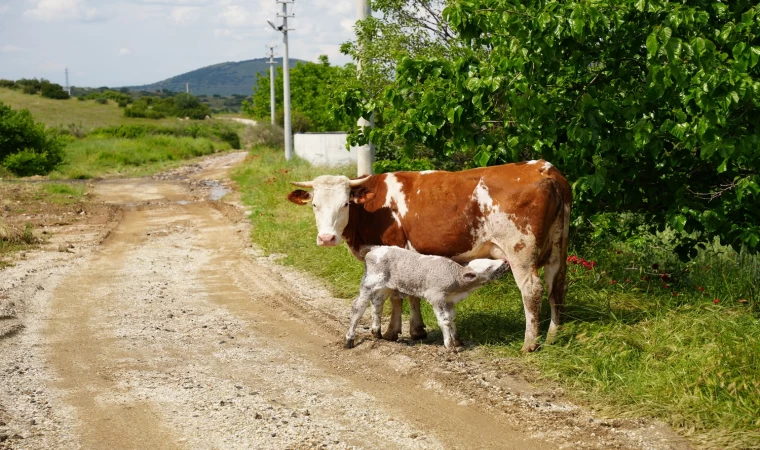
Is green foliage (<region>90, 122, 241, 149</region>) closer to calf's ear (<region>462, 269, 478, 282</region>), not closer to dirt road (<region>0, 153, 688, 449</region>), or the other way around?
dirt road (<region>0, 153, 688, 449</region>)

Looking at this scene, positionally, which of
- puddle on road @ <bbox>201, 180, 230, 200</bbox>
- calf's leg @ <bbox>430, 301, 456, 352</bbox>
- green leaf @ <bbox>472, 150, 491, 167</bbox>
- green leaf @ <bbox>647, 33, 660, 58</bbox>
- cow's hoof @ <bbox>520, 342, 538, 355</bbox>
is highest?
green leaf @ <bbox>647, 33, 660, 58</bbox>

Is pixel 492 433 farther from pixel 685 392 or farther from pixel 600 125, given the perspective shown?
pixel 600 125

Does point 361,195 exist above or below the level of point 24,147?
above

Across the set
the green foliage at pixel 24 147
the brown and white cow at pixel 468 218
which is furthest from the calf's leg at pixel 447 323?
the green foliage at pixel 24 147

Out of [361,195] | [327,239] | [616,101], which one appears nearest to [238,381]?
[327,239]

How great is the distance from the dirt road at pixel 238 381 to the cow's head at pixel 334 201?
1.10 meters

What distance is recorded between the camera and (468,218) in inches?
289

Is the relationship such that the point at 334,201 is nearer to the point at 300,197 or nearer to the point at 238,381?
the point at 300,197

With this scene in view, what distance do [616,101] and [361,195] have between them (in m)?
2.67

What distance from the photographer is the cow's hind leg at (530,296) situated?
7094 millimetres

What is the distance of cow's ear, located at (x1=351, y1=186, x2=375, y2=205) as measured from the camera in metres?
7.70

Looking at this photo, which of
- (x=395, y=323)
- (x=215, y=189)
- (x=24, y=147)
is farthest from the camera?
(x=24, y=147)

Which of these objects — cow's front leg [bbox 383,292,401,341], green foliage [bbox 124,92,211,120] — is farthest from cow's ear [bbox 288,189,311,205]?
green foliage [bbox 124,92,211,120]

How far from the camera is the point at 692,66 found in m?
6.50
